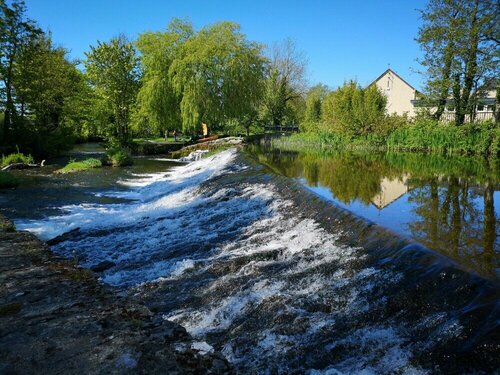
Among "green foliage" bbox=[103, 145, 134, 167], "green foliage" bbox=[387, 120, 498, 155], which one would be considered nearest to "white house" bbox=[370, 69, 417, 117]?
"green foliage" bbox=[387, 120, 498, 155]

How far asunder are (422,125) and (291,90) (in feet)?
87.7

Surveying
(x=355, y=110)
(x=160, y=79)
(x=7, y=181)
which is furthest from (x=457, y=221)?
(x=160, y=79)

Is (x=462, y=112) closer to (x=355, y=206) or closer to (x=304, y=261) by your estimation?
(x=355, y=206)

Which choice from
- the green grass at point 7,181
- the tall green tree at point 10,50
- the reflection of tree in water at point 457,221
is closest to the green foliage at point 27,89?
the tall green tree at point 10,50

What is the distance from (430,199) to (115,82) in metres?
27.3

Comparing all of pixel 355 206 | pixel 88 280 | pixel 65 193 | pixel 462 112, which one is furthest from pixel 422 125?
pixel 88 280

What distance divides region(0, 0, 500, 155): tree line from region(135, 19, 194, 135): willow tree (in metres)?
0.08

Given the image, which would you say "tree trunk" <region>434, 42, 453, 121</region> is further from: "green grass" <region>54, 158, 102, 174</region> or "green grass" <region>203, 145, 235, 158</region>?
"green grass" <region>54, 158, 102, 174</region>

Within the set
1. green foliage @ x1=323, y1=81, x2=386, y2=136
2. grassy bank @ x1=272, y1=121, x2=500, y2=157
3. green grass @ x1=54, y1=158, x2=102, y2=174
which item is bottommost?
green grass @ x1=54, y1=158, x2=102, y2=174

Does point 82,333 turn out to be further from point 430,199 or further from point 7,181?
point 7,181

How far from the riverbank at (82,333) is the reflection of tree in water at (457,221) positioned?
11.9 ft

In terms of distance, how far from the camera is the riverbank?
139 inches

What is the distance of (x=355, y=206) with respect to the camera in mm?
8234

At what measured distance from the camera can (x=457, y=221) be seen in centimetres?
704
